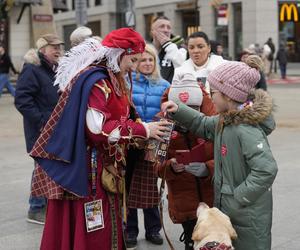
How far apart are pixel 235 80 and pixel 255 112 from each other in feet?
0.76

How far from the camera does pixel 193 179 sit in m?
4.42

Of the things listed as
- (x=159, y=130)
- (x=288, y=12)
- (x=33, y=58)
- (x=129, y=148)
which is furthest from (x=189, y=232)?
(x=288, y=12)

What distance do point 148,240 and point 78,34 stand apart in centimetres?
233

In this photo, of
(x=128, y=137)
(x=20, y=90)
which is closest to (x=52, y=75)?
(x=20, y=90)

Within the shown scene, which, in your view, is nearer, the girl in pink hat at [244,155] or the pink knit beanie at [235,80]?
the girl in pink hat at [244,155]

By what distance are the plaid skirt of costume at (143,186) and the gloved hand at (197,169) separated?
0.81 ft

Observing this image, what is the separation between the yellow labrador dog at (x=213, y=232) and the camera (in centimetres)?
315

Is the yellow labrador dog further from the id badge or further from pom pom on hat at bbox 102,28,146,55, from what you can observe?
pom pom on hat at bbox 102,28,146,55

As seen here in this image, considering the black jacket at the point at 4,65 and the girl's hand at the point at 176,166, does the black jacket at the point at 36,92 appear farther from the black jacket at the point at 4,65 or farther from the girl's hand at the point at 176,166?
the black jacket at the point at 4,65

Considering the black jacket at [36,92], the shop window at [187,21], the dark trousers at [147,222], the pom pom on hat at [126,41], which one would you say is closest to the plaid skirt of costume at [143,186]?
the pom pom on hat at [126,41]

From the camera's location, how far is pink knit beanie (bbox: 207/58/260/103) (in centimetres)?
354

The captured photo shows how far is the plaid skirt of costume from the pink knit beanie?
2.93ft

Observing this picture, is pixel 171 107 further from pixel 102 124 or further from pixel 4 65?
pixel 4 65

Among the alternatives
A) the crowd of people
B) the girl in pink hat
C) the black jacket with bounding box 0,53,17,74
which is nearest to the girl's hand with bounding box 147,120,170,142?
the crowd of people
